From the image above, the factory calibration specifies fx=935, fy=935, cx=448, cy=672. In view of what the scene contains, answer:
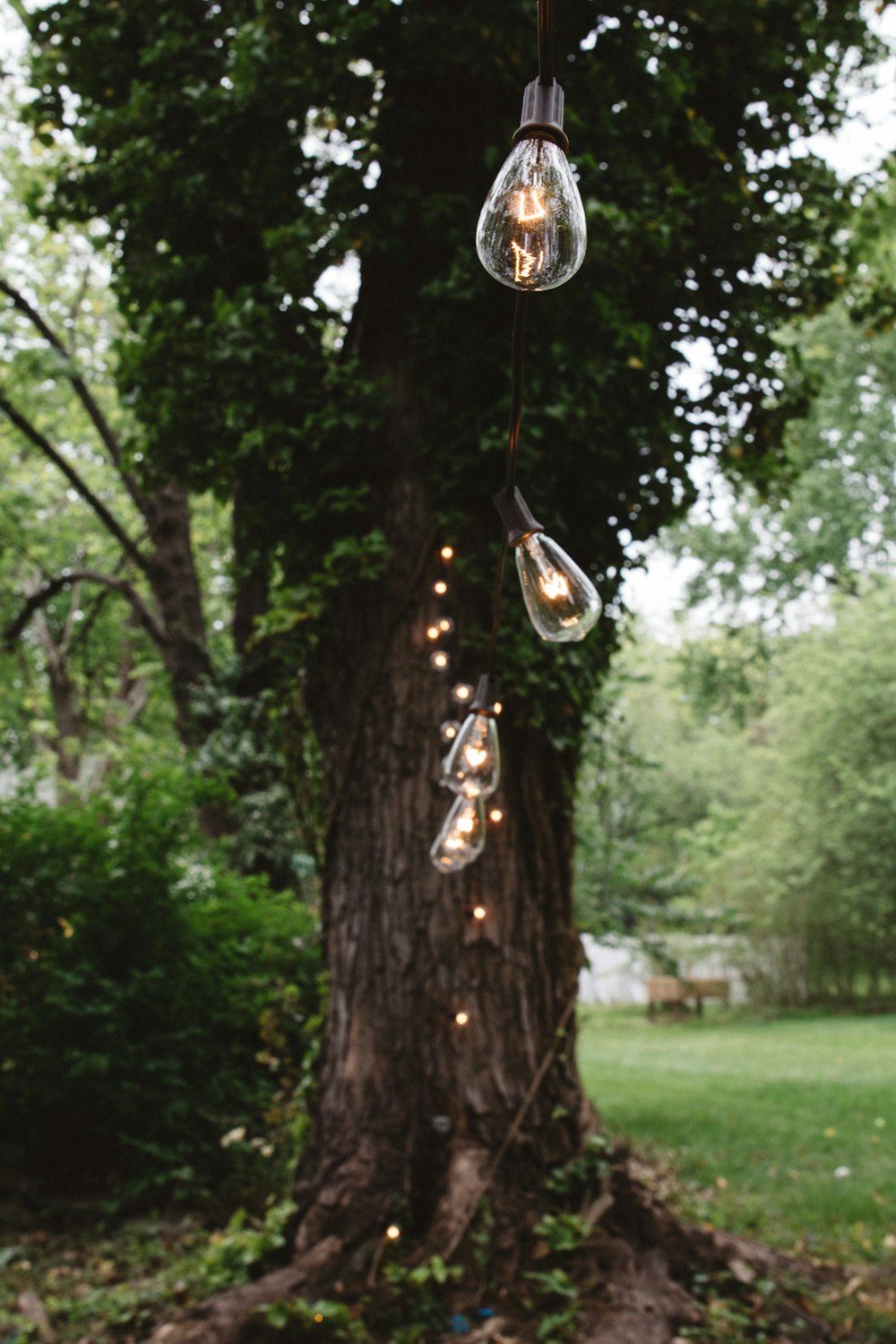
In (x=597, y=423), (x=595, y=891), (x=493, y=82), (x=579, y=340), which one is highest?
(x=493, y=82)

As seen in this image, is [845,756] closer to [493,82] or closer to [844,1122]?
[844,1122]

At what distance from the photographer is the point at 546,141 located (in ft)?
3.23

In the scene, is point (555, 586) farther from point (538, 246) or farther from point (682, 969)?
point (682, 969)

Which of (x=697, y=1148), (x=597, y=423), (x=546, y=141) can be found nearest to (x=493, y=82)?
(x=597, y=423)

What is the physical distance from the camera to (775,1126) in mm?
6879

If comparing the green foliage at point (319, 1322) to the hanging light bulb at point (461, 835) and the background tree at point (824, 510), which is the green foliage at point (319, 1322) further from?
the background tree at point (824, 510)

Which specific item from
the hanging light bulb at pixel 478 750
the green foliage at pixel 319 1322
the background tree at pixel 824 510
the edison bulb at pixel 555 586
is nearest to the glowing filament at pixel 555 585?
the edison bulb at pixel 555 586

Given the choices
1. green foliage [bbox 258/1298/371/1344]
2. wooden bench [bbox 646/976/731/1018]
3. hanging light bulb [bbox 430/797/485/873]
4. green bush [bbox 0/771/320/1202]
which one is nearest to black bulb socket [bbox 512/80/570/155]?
hanging light bulb [bbox 430/797/485/873]

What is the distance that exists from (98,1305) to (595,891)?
4.42 metres

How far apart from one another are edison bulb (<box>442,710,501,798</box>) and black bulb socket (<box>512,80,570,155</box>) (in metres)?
1.11

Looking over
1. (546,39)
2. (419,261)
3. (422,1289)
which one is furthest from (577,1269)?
(419,261)

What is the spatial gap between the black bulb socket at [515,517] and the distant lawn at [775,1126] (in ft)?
14.2

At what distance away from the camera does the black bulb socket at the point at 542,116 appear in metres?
0.98

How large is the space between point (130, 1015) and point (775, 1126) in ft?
15.5
